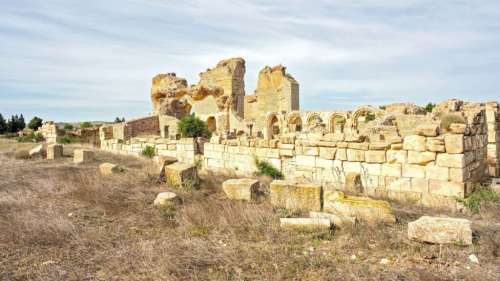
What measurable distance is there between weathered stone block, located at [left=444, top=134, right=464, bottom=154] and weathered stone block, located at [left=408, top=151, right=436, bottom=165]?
0.27 metres

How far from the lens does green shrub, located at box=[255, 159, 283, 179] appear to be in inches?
343

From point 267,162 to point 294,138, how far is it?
3.65ft

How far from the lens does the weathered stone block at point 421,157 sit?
5.88 m

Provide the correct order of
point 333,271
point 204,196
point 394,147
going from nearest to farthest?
point 333,271, point 204,196, point 394,147

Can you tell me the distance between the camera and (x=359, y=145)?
22.3ft

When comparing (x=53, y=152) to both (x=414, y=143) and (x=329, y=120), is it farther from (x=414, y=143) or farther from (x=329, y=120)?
(x=329, y=120)

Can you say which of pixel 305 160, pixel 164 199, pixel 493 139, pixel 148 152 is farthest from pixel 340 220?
pixel 148 152

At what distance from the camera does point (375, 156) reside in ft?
21.7

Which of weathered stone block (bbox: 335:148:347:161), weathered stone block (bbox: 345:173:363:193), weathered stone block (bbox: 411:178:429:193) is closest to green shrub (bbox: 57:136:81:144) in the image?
weathered stone block (bbox: 335:148:347:161)

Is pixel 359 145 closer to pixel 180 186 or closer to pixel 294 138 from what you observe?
pixel 294 138

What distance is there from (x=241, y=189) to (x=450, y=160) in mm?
3495

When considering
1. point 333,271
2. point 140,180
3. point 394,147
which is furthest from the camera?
point 140,180

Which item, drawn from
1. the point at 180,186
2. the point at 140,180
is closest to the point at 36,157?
the point at 140,180

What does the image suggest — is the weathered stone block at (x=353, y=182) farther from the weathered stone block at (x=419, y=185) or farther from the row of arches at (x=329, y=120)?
the row of arches at (x=329, y=120)
